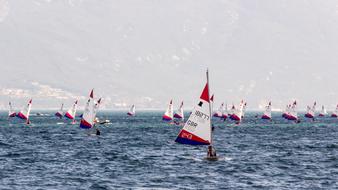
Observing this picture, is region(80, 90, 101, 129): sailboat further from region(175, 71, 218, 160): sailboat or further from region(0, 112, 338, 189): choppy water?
region(175, 71, 218, 160): sailboat

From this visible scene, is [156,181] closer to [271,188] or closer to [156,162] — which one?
[271,188]

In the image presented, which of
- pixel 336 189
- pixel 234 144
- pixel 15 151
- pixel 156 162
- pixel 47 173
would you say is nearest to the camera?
pixel 336 189

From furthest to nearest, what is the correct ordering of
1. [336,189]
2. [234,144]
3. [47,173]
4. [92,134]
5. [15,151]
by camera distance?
[92,134]
[234,144]
[15,151]
[47,173]
[336,189]

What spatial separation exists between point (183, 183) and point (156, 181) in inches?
104

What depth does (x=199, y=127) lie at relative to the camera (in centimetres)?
8094

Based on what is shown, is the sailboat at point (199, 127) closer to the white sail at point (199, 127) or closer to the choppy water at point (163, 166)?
the white sail at point (199, 127)

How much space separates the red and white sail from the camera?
263 ft

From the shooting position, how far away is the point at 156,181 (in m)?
70.7

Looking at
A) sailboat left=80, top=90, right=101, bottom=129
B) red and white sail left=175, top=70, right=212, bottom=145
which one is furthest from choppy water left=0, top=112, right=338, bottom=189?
sailboat left=80, top=90, right=101, bottom=129

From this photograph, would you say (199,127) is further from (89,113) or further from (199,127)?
(89,113)

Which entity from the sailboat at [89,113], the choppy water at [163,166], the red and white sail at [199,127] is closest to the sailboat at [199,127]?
the red and white sail at [199,127]

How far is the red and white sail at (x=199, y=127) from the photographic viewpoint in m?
80.2

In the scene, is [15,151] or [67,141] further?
[67,141]

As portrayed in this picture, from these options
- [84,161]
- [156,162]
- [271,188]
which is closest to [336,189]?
[271,188]
